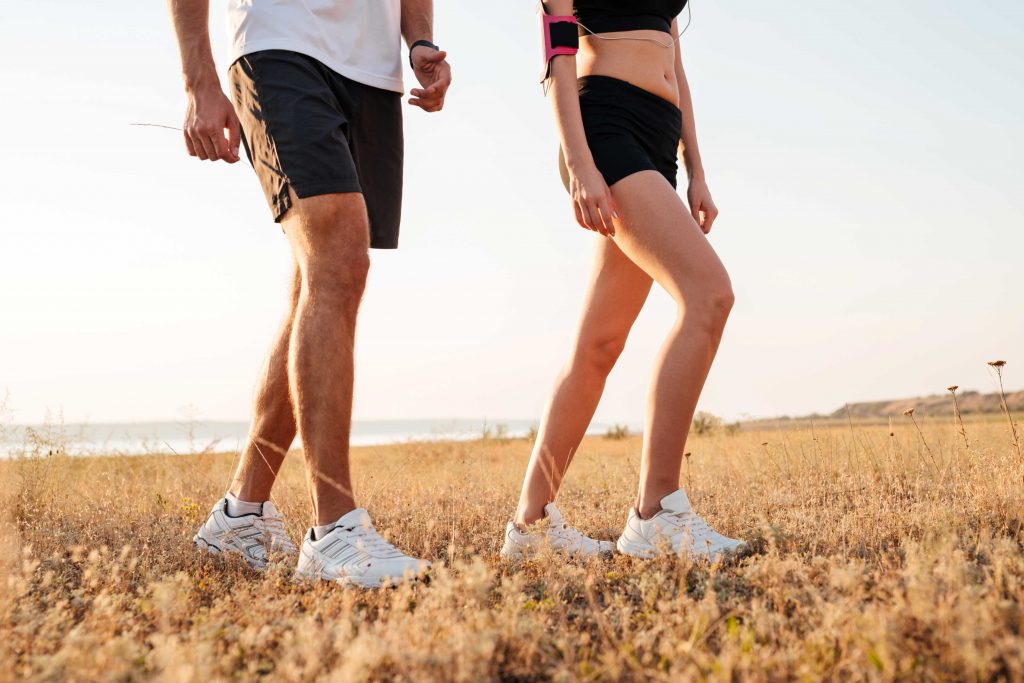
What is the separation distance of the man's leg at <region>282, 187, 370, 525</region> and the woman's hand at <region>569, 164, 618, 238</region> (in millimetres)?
796

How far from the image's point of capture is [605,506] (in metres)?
4.41

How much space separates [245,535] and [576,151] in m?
1.93

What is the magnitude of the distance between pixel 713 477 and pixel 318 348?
3.35 meters

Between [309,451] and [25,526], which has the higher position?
[309,451]

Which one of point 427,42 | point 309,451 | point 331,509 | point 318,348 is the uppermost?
point 427,42

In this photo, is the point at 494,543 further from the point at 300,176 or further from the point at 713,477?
the point at 713,477

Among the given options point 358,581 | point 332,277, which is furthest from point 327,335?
point 358,581

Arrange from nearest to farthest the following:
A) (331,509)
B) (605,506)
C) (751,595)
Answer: (751,595) < (331,509) < (605,506)

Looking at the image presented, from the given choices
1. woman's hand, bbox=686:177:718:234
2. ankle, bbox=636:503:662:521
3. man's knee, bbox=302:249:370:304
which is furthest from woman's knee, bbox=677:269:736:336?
man's knee, bbox=302:249:370:304

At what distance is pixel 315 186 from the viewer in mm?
2680

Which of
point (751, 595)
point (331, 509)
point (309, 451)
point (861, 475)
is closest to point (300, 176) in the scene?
point (309, 451)

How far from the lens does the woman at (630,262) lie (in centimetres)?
284

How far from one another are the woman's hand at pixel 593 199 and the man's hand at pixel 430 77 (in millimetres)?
664

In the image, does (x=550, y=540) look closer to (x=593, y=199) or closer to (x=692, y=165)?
(x=593, y=199)
